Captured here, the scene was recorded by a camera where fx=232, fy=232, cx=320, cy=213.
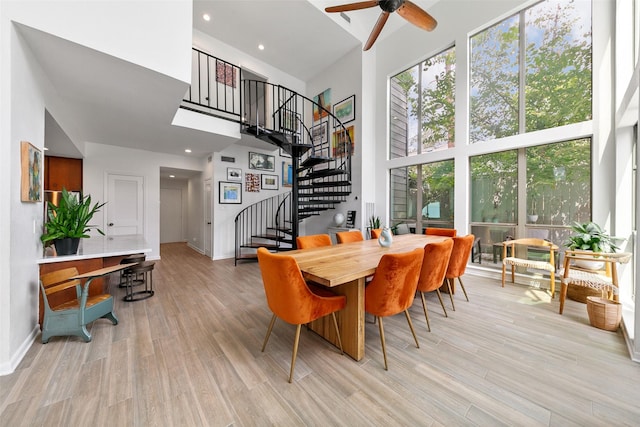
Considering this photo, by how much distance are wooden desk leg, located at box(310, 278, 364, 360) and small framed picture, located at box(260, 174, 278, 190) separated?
4.88m

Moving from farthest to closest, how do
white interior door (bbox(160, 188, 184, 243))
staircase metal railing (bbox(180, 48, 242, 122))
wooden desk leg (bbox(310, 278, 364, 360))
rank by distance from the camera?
white interior door (bbox(160, 188, 184, 243)) → staircase metal railing (bbox(180, 48, 242, 122)) → wooden desk leg (bbox(310, 278, 364, 360))

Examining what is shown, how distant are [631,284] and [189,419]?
189 inches

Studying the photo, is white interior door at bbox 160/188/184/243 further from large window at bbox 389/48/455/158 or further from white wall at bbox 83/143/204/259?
large window at bbox 389/48/455/158

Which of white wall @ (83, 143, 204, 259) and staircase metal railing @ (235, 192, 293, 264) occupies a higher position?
white wall @ (83, 143, 204, 259)

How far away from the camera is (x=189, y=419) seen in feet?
4.33

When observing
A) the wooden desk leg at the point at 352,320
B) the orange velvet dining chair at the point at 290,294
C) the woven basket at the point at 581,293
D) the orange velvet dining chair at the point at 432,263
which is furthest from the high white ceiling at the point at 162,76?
the woven basket at the point at 581,293

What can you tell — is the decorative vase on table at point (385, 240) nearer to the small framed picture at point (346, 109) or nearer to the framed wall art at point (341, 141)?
the framed wall art at point (341, 141)

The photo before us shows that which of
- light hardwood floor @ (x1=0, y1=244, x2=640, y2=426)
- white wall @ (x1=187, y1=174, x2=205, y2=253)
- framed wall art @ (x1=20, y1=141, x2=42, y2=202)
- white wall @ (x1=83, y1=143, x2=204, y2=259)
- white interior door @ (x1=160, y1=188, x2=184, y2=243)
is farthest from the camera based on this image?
white interior door @ (x1=160, y1=188, x2=184, y2=243)

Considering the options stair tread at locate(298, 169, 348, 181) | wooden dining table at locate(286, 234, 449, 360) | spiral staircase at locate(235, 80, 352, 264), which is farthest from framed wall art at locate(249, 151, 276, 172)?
wooden dining table at locate(286, 234, 449, 360)

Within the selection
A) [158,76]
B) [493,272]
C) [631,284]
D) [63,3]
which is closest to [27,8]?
[63,3]

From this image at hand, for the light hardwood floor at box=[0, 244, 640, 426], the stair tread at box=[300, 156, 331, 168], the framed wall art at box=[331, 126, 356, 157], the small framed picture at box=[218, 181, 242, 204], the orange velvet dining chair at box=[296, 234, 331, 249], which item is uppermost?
the framed wall art at box=[331, 126, 356, 157]

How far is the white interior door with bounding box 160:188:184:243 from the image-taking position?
8.09 meters

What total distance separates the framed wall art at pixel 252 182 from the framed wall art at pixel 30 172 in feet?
12.6

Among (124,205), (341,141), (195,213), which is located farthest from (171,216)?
(341,141)
